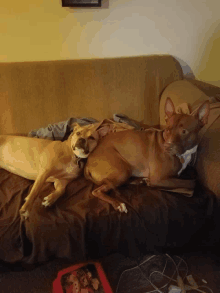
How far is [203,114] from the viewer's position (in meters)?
1.56

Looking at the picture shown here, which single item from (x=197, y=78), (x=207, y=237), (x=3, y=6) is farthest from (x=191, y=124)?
(x=3, y=6)

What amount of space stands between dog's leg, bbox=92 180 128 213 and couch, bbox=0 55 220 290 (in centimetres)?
4

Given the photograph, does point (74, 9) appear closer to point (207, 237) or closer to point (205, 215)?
point (205, 215)

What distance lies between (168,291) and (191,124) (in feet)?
4.02

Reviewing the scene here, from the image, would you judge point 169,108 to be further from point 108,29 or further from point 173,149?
point 108,29

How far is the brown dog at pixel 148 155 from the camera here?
156 cm

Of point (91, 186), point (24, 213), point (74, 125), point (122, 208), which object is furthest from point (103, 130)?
point (24, 213)

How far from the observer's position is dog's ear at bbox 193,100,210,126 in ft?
5.03

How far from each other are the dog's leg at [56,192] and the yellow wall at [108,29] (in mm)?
1403

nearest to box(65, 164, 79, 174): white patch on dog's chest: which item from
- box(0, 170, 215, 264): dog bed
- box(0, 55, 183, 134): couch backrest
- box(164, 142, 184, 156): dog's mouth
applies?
box(0, 170, 215, 264): dog bed

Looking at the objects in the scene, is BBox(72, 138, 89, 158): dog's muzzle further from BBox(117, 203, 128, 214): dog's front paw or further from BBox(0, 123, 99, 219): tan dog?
BBox(117, 203, 128, 214): dog's front paw

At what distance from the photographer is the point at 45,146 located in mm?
1896

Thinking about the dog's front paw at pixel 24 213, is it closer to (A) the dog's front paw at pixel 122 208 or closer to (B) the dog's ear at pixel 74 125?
(A) the dog's front paw at pixel 122 208

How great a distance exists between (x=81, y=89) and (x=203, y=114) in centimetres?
122
